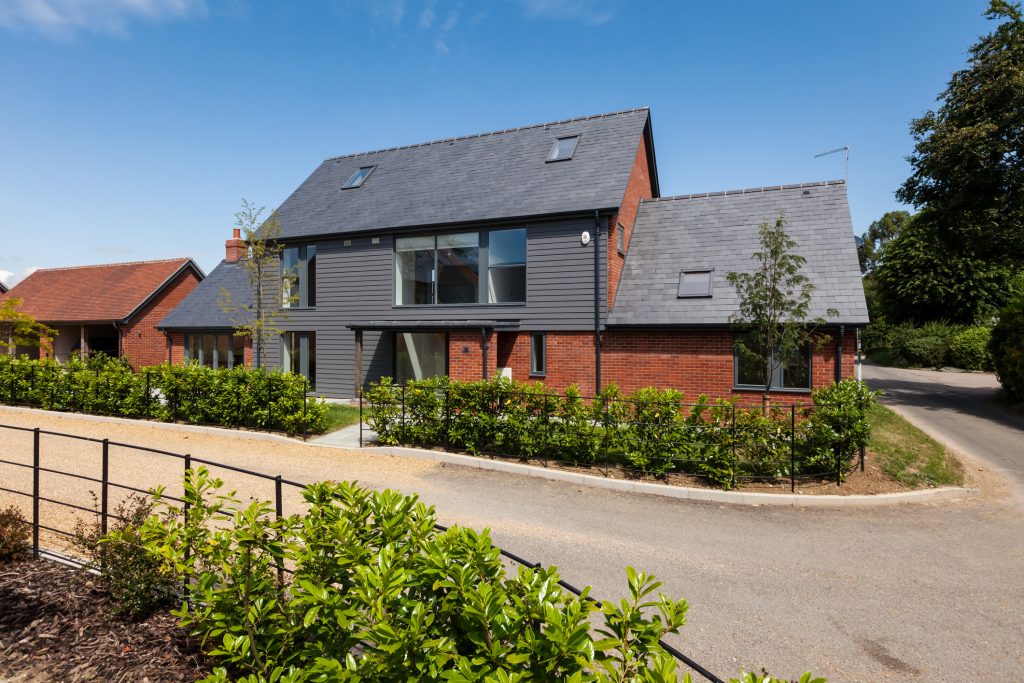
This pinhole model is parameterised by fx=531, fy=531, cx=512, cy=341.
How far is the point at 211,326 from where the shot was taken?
23.4 metres

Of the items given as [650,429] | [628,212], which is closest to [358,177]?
[628,212]

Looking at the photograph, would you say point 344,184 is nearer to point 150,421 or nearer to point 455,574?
point 150,421

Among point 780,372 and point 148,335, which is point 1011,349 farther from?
point 148,335

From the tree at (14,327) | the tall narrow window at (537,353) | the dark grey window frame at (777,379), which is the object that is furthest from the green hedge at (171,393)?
the tree at (14,327)

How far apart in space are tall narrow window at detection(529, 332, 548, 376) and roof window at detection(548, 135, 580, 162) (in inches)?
256

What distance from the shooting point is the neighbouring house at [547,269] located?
15.2 meters

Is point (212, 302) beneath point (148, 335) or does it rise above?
above

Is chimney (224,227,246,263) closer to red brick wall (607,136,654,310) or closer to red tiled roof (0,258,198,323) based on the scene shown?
red tiled roof (0,258,198,323)

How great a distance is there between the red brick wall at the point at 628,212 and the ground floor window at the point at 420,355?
5956 millimetres

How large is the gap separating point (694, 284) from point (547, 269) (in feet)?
14.7

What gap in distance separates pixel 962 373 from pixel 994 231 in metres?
18.4

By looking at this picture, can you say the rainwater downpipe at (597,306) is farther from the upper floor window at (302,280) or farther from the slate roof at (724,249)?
the upper floor window at (302,280)

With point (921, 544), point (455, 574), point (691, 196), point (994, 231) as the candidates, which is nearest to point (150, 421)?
point (455, 574)

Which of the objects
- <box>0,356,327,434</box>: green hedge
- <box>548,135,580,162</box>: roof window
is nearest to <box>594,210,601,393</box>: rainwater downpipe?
<box>548,135,580,162</box>: roof window
